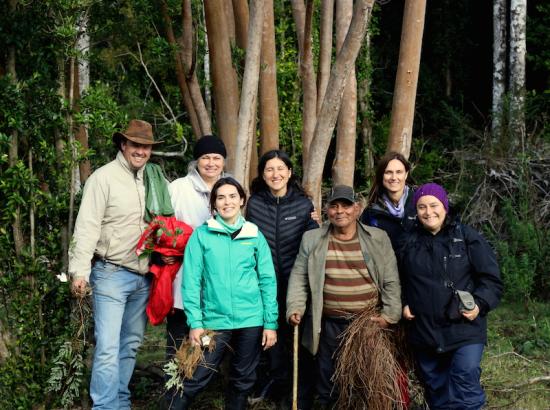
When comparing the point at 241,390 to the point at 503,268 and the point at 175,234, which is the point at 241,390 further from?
the point at 503,268

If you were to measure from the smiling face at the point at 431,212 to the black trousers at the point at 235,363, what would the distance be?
1269 millimetres

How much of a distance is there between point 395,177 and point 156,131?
10271 mm

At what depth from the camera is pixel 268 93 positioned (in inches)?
276

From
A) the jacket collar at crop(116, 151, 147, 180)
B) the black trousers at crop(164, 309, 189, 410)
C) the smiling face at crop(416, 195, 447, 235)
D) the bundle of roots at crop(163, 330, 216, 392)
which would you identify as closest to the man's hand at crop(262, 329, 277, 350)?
the bundle of roots at crop(163, 330, 216, 392)

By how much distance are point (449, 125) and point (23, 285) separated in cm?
1203

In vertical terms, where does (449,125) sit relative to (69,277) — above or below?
above

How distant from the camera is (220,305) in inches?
192

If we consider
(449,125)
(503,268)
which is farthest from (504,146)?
(449,125)

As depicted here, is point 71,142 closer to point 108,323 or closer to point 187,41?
point 108,323

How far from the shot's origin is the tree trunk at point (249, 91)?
5.94 metres

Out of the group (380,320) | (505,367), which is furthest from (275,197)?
(505,367)

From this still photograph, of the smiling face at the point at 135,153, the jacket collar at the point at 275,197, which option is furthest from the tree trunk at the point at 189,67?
the smiling face at the point at 135,153

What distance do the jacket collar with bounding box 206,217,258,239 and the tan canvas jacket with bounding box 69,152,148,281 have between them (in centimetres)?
48

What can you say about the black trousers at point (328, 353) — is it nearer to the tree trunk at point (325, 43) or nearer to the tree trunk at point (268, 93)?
the tree trunk at point (268, 93)
